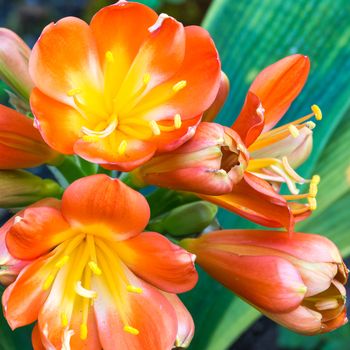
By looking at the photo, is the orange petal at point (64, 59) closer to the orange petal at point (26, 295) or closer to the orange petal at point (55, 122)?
the orange petal at point (55, 122)

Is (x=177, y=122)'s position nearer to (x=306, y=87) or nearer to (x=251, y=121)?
(x=251, y=121)

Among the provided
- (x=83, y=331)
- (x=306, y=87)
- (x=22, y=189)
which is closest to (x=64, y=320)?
(x=83, y=331)

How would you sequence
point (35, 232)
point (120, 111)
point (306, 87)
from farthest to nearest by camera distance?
point (306, 87)
point (120, 111)
point (35, 232)

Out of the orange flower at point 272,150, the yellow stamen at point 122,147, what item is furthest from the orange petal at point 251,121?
the yellow stamen at point 122,147

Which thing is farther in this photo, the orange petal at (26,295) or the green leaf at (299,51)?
the green leaf at (299,51)

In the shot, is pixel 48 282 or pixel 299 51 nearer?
pixel 48 282

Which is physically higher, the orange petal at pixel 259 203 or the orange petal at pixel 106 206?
the orange petal at pixel 259 203
